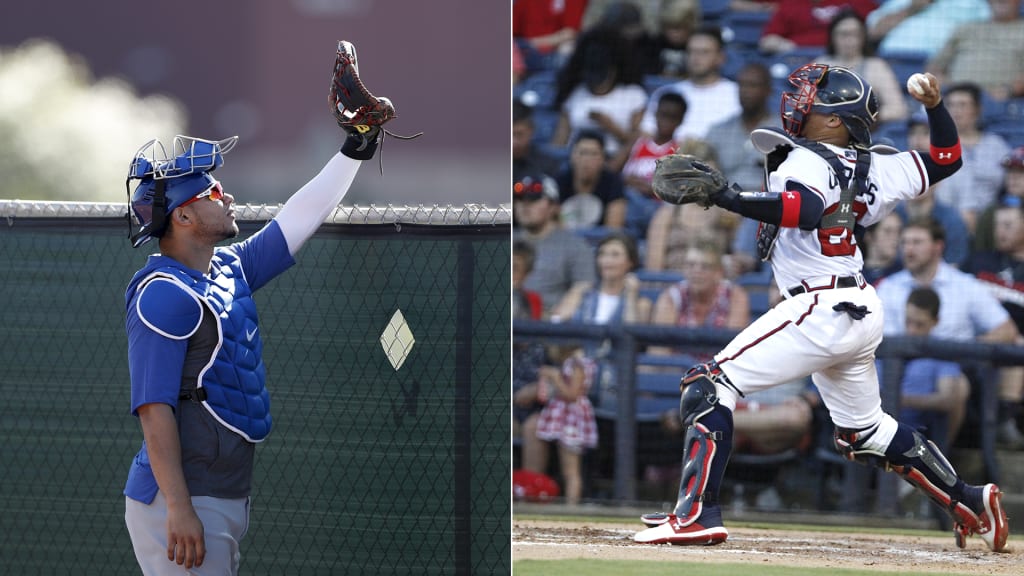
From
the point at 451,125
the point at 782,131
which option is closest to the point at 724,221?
the point at 782,131

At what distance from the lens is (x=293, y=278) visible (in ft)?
12.4

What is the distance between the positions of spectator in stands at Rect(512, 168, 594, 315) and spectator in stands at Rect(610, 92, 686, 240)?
0.96 feet

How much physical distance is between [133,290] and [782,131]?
1919 mm

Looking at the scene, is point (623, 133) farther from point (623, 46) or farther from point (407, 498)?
point (407, 498)

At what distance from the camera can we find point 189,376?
280cm

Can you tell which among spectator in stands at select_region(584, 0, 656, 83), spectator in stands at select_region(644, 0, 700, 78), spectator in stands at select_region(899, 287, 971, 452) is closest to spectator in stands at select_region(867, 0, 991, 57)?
spectator in stands at select_region(644, 0, 700, 78)

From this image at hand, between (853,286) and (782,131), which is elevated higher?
(782,131)

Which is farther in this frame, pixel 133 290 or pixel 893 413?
pixel 893 413

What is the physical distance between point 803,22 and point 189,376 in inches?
180

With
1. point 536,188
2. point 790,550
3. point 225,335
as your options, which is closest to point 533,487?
point 536,188

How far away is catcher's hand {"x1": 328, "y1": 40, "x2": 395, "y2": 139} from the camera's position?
10.2 feet

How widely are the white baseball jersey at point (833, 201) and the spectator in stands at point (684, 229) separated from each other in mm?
2235

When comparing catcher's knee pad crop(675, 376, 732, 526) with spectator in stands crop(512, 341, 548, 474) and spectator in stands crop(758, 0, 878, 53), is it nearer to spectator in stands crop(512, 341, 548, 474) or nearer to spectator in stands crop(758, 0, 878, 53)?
spectator in stands crop(512, 341, 548, 474)

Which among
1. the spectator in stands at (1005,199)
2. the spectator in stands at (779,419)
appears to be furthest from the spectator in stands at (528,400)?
the spectator in stands at (1005,199)
